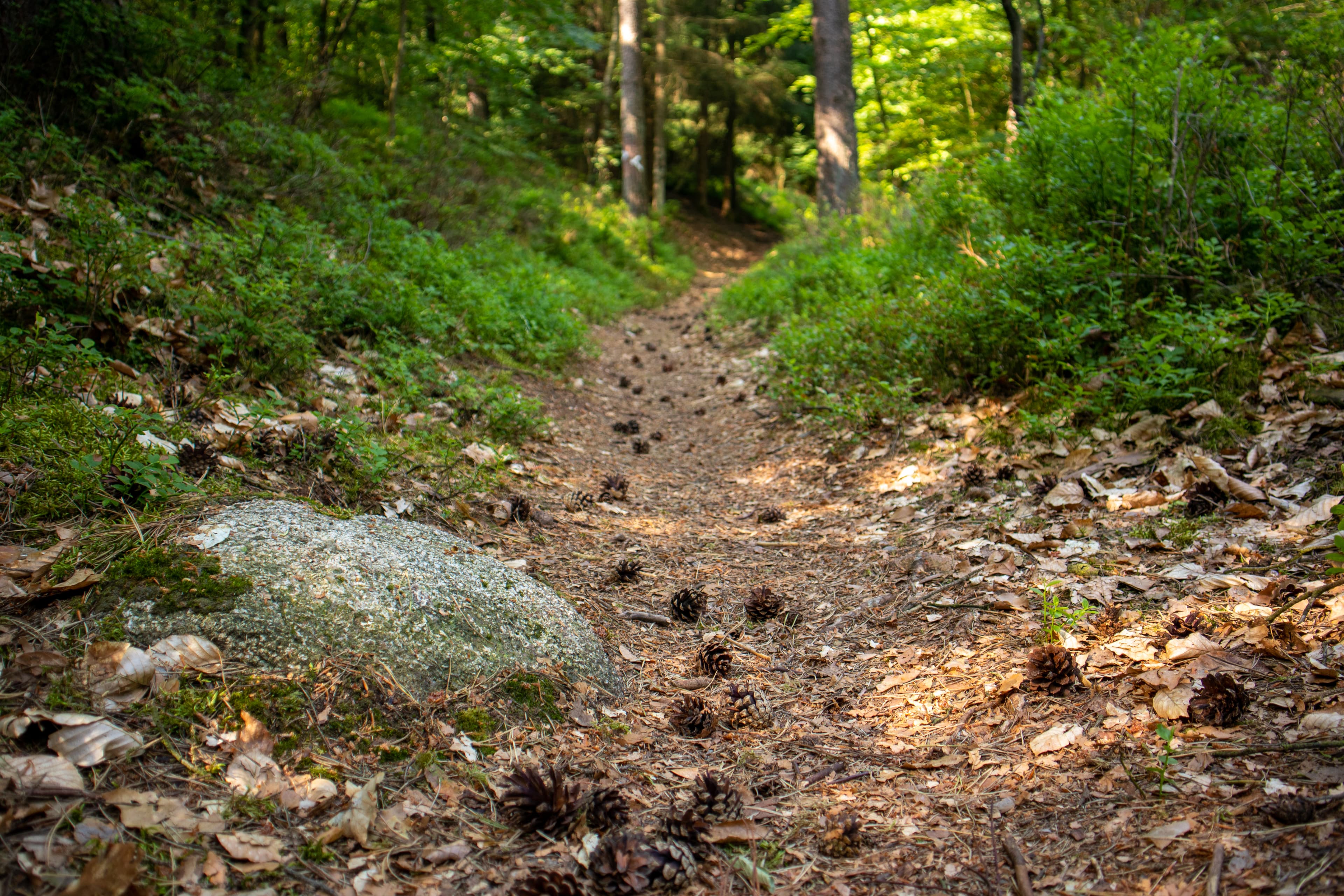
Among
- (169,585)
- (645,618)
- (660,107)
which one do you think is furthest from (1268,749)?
(660,107)

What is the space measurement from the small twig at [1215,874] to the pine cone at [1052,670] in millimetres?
727

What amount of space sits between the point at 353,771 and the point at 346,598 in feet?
1.81

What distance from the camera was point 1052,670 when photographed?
227 centimetres

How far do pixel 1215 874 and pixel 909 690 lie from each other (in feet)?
3.58

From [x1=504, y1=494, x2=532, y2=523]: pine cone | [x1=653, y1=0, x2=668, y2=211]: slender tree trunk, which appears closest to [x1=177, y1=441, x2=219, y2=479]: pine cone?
[x1=504, y1=494, x2=532, y2=523]: pine cone

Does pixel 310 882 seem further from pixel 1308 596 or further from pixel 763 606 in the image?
pixel 1308 596

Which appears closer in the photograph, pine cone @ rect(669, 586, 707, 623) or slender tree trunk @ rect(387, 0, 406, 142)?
pine cone @ rect(669, 586, 707, 623)

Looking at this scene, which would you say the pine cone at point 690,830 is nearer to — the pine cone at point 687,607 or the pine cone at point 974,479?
the pine cone at point 687,607

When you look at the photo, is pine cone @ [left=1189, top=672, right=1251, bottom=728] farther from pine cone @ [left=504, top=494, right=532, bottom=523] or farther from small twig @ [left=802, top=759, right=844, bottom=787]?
pine cone @ [left=504, top=494, right=532, bottom=523]

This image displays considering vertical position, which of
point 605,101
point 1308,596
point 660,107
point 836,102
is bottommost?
point 1308,596

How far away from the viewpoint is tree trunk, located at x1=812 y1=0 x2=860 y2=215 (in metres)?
10.7

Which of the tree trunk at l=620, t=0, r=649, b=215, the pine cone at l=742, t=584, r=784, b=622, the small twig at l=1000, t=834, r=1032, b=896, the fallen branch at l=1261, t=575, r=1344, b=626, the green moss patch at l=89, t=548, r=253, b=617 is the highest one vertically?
the tree trunk at l=620, t=0, r=649, b=215

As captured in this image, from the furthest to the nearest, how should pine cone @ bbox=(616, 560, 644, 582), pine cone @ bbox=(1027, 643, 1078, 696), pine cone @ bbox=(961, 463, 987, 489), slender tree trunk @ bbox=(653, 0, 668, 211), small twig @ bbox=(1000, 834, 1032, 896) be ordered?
slender tree trunk @ bbox=(653, 0, 668, 211) → pine cone @ bbox=(961, 463, 987, 489) → pine cone @ bbox=(616, 560, 644, 582) → pine cone @ bbox=(1027, 643, 1078, 696) → small twig @ bbox=(1000, 834, 1032, 896)

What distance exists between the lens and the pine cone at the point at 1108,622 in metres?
2.44
